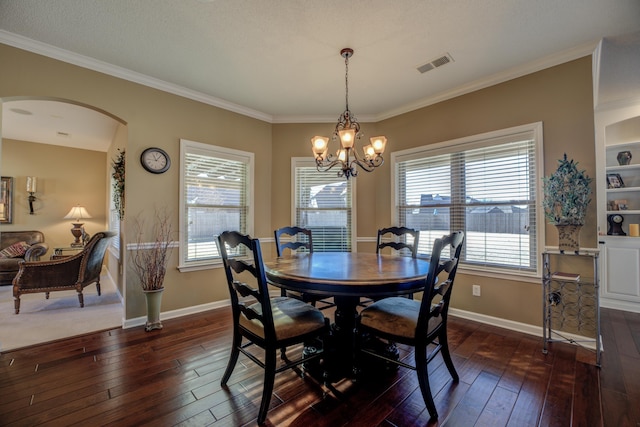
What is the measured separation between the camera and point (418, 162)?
3.82 metres

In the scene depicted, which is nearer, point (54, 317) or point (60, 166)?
point (54, 317)

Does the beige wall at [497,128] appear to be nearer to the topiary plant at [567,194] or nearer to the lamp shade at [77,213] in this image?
the topiary plant at [567,194]

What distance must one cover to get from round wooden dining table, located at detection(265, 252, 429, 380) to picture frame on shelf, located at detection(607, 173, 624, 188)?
12.8 ft

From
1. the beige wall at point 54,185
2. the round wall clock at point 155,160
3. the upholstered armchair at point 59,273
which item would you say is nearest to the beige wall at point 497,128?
the round wall clock at point 155,160

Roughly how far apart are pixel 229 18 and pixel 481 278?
Answer: 3631 millimetres

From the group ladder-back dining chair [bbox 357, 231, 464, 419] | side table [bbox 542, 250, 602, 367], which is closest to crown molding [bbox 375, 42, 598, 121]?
side table [bbox 542, 250, 602, 367]

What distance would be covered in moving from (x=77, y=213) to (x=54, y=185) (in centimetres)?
74

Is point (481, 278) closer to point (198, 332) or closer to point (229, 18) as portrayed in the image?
point (198, 332)

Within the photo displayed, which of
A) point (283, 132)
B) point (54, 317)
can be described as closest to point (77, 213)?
point (54, 317)

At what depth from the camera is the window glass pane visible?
169 inches

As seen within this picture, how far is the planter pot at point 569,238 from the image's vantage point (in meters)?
2.47

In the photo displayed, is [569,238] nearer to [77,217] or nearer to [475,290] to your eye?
[475,290]

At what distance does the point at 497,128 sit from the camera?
309cm

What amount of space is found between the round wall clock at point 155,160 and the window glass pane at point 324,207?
5.91 ft
